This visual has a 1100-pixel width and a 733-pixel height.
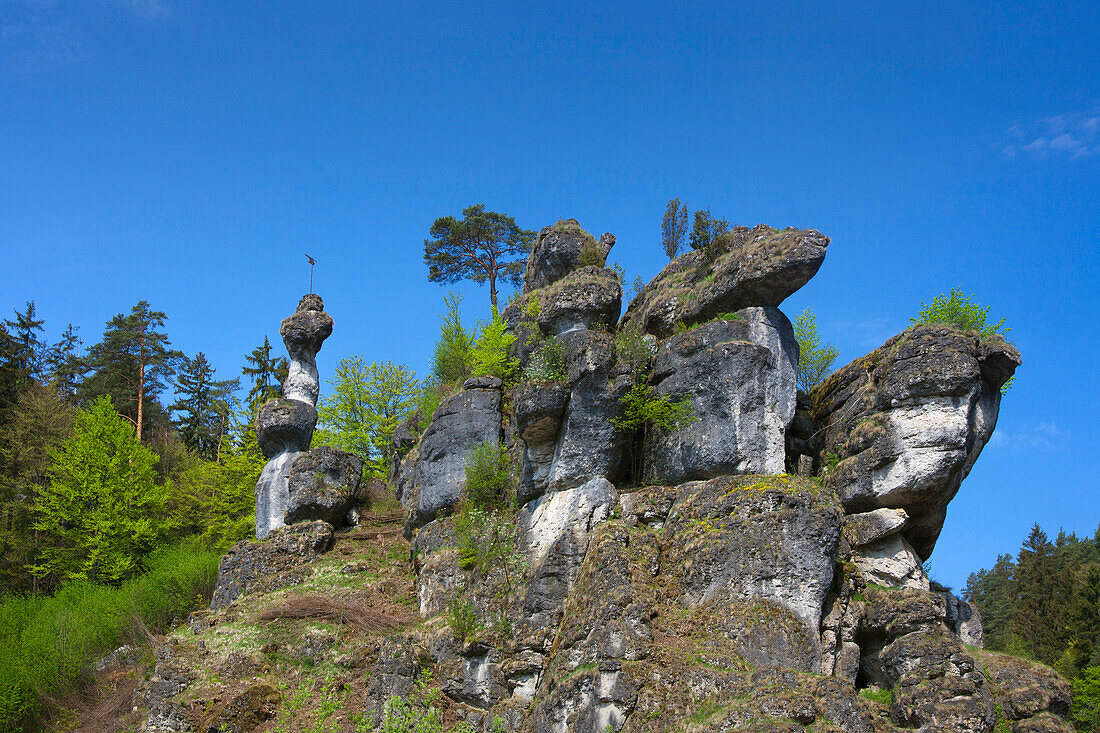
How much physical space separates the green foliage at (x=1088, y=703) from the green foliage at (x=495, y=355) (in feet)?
73.2

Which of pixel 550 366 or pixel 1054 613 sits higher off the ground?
pixel 550 366

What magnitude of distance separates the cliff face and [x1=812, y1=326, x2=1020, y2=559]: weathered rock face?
2.2 inches

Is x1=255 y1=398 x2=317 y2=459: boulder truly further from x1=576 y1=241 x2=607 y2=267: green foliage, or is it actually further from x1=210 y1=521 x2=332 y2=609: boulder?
x1=576 y1=241 x2=607 y2=267: green foliage

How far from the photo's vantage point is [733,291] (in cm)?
2217

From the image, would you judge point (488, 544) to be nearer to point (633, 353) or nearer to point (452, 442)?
point (452, 442)

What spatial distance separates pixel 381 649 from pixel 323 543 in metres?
6.91

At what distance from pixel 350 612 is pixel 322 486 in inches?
232

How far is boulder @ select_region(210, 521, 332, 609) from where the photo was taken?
24.3 metres

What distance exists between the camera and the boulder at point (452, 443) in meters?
24.4

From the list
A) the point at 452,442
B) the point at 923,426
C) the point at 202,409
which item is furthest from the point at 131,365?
the point at 923,426

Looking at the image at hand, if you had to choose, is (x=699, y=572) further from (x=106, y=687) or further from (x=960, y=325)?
(x=106, y=687)

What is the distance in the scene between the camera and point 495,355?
84.6 ft

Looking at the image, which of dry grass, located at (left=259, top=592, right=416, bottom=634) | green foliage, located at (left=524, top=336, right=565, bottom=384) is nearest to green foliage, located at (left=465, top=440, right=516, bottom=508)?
green foliage, located at (left=524, top=336, right=565, bottom=384)

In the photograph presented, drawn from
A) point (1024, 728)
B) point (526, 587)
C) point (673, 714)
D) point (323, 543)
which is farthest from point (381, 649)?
point (1024, 728)
